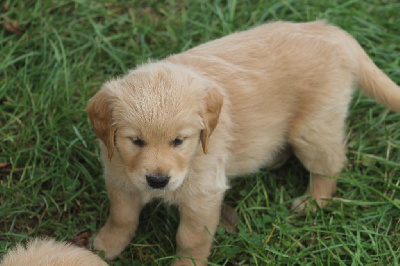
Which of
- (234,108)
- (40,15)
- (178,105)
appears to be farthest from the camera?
(40,15)

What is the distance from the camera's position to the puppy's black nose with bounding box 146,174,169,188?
345 cm

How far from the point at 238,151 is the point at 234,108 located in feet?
1.23

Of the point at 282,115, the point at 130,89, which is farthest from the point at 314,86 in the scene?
the point at 130,89

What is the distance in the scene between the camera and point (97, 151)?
Answer: 4754 mm

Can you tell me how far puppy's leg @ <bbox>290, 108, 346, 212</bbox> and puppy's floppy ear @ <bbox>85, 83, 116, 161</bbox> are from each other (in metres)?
1.55

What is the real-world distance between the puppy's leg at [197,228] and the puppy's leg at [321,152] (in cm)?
87

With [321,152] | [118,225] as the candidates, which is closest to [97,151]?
[118,225]

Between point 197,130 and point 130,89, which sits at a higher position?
point 130,89

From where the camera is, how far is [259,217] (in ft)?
15.0

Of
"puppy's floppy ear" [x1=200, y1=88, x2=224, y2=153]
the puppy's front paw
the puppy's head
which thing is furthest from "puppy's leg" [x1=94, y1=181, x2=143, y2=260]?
"puppy's floppy ear" [x1=200, y1=88, x2=224, y2=153]

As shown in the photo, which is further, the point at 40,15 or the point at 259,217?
the point at 40,15

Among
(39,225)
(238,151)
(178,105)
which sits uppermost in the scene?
(178,105)

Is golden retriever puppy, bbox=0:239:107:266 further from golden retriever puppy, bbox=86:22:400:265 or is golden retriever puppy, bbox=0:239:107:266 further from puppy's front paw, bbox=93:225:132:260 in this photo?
puppy's front paw, bbox=93:225:132:260

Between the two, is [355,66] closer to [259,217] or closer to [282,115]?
[282,115]
